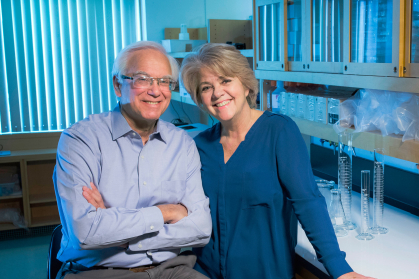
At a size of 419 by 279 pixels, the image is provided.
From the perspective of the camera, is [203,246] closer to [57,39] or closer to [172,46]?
[172,46]

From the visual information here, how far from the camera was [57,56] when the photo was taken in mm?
4035

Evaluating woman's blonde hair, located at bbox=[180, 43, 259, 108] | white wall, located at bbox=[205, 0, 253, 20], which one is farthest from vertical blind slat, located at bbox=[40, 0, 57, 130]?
woman's blonde hair, located at bbox=[180, 43, 259, 108]

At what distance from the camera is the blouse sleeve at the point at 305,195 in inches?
50.4

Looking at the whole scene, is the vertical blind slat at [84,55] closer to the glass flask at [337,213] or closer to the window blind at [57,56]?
the window blind at [57,56]

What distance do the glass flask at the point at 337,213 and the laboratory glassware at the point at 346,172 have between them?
33mm

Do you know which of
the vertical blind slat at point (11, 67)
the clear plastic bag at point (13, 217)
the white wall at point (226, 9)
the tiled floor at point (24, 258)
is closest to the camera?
the tiled floor at point (24, 258)

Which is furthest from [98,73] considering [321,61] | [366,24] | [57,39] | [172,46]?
[366,24]

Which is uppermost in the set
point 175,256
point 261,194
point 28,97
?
point 28,97

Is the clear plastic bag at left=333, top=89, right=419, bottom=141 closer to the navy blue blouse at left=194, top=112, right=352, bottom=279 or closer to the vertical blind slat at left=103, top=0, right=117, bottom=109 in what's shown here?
the navy blue blouse at left=194, top=112, right=352, bottom=279

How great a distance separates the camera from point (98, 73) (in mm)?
4191

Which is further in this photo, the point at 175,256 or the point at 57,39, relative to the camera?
the point at 57,39

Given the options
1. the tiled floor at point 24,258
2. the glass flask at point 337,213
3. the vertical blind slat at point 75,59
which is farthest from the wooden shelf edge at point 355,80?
the vertical blind slat at point 75,59

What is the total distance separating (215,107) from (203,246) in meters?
0.56

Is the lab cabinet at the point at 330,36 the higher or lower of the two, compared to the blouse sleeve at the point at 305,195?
higher
